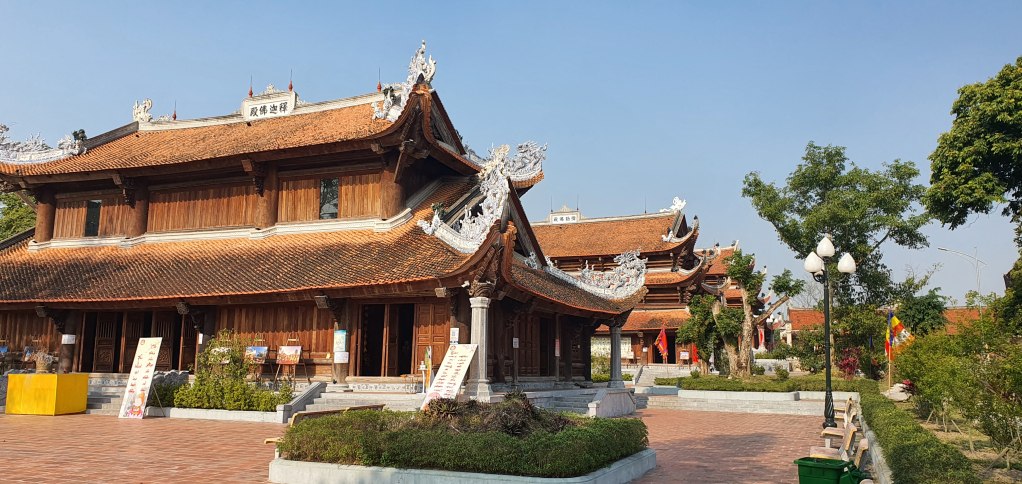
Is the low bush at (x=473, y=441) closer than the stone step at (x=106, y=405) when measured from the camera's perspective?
Yes

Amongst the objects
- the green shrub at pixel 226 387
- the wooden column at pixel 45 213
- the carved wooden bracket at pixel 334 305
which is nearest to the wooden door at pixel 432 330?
the carved wooden bracket at pixel 334 305

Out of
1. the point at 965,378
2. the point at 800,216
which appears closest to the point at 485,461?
the point at 965,378

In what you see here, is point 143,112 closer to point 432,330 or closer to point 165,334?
point 165,334

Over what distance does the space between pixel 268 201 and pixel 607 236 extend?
106 feet

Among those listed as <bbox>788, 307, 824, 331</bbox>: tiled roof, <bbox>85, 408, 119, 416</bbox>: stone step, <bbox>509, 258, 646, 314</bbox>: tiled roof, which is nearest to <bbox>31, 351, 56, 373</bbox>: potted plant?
<bbox>85, 408, 119, 416</bbox>: stone step

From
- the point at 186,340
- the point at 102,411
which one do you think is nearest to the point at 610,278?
the point at 186,340

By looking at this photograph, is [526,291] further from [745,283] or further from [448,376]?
[745,283]

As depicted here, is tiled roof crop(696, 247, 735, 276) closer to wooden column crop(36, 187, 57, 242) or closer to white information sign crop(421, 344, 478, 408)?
white information sign crop(421, 344, 478, 408)

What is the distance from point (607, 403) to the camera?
2081 cm

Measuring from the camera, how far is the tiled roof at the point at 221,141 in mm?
22141

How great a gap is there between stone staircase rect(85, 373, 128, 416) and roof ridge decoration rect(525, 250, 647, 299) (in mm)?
12418

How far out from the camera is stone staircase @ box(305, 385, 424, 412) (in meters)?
17.6

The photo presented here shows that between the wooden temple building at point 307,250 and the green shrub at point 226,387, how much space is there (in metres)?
1.61

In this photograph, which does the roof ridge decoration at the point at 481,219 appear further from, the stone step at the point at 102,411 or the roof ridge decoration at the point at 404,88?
the stone step at the point at 102,411
